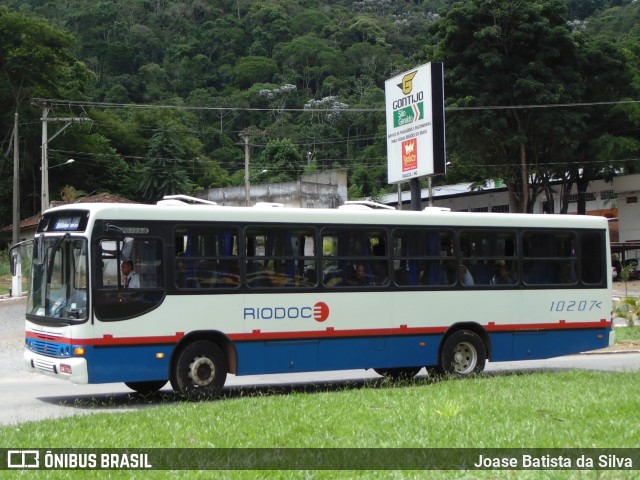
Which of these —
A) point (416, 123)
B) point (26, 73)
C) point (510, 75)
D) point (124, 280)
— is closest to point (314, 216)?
point (124, 280)

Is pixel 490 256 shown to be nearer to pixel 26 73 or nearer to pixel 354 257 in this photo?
pixel 354 257

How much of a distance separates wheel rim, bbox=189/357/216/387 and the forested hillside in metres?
33.0

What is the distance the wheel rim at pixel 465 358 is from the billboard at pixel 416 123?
11296 millimetres

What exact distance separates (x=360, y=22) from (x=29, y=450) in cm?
12747

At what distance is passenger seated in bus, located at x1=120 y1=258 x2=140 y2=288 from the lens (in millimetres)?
→ 12695

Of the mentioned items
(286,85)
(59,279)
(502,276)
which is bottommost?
(502,276)

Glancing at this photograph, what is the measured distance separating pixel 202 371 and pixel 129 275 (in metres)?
1.76

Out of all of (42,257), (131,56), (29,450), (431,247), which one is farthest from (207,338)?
(131,56)

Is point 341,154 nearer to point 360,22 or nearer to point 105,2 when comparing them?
point 360,22

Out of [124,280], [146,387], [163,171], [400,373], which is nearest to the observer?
[124,280]

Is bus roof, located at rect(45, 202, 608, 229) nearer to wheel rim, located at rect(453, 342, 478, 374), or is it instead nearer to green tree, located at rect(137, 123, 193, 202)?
wheel rim, located at rect(453, 342, 478, 374)

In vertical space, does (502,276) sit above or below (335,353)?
above

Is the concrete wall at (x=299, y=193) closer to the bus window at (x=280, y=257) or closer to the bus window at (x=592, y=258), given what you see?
the bus window at (x=592, y=258)

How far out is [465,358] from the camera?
50.9 ft
